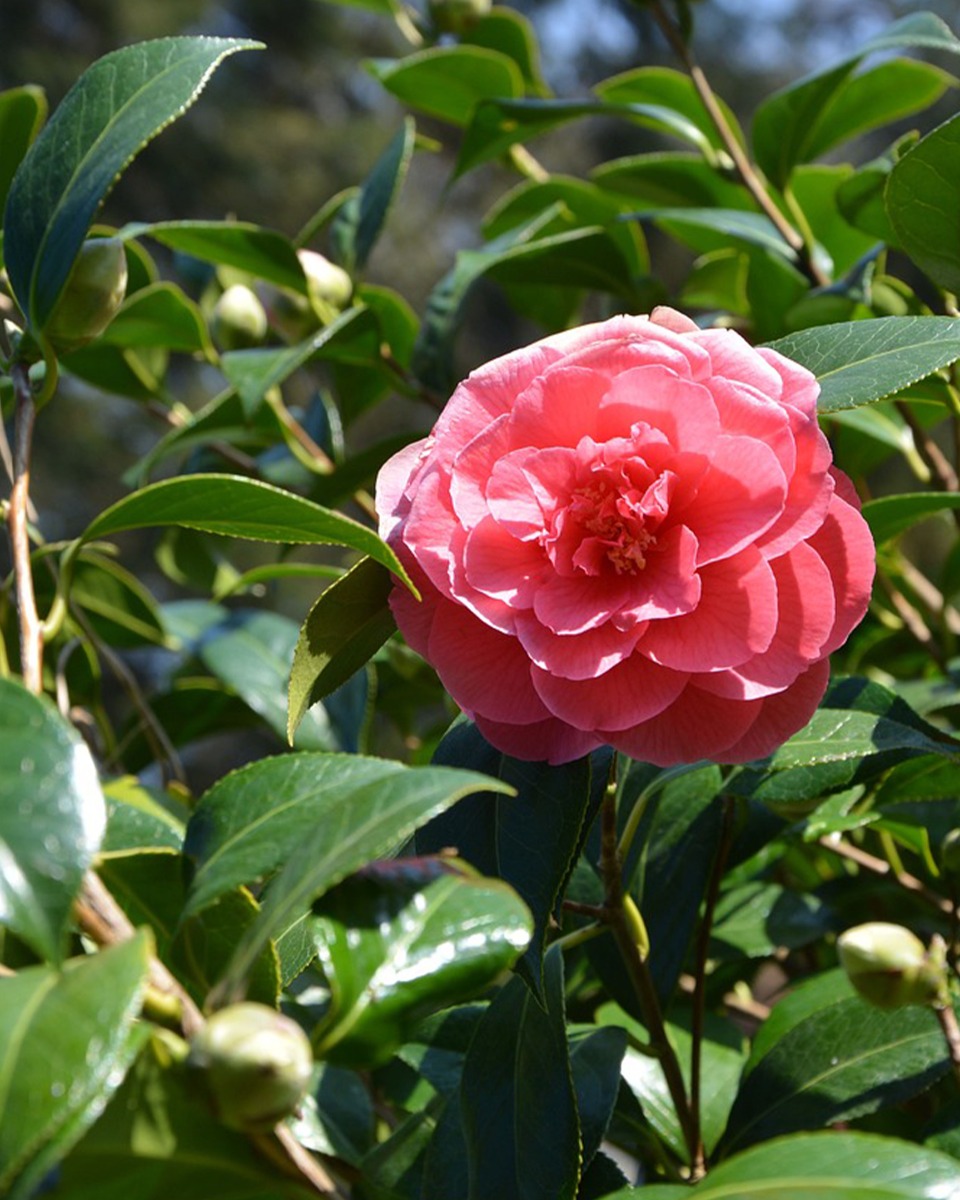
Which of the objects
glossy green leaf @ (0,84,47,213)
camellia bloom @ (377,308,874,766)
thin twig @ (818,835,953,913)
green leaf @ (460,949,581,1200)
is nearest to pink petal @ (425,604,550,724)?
camellia bloom @ (377,308,874,766)

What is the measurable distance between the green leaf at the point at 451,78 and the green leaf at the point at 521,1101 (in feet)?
2.76

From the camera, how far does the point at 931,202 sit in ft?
2.29

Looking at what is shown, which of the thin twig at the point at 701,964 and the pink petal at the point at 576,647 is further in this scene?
the thin twig at the point at 701,964

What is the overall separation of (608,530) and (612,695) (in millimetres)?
75

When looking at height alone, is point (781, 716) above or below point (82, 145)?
below

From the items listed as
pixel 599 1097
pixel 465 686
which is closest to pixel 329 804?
pixel 465 686

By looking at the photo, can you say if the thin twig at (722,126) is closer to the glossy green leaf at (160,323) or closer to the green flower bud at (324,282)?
the green flower bud at (324,282)

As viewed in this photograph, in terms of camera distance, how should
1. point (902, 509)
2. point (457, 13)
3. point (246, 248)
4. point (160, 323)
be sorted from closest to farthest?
point (902, 509) < point (246, 248) < point (160, 323) < point (457, 13)

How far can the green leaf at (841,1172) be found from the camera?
0.38 metres

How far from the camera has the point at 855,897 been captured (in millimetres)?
878

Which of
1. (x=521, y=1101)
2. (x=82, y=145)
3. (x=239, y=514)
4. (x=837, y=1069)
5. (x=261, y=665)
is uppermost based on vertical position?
(x=82, y=145)

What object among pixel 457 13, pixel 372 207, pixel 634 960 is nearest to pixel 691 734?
pixel 634 960

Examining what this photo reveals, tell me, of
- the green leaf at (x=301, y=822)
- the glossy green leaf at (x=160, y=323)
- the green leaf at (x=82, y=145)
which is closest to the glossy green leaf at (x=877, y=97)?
the glossy green leaf at (x=160, y=323)

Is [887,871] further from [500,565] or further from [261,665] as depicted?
[261,665]
